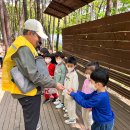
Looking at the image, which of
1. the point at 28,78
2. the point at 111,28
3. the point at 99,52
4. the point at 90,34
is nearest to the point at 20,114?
the point at 28,78

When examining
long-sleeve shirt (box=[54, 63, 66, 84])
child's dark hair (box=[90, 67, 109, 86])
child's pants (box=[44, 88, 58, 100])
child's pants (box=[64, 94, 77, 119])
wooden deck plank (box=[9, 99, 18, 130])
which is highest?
child's dark hair (box=[90, 67, 109, 86])

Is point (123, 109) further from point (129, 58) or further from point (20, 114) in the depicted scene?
point (20, 114)

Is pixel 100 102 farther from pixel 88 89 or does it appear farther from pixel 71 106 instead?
pixel 71 106

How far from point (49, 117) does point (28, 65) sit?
9.75 ft

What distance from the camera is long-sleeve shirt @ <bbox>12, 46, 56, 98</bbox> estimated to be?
11.1ft

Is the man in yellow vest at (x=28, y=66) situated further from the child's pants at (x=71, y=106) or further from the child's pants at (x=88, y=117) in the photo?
the child's pants at (x=71, y=106)

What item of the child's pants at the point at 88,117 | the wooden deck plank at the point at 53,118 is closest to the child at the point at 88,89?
the child's pants at the point at 88,117

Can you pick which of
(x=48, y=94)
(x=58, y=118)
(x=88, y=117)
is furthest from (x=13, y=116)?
(x=88, y=117)

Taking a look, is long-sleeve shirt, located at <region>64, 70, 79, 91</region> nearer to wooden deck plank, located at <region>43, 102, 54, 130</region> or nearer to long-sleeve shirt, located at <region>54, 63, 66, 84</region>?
long-sleeve shirt, located at <region>54, 63, 66, 84</region>

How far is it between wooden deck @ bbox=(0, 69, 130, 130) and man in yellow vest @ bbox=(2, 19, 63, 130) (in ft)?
5.88

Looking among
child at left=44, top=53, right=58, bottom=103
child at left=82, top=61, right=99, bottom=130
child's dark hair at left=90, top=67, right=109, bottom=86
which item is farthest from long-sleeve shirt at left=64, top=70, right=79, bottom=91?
child's dark hair at left=90, top=67, right=109, bottom=86

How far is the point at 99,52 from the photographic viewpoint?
34.1 feet

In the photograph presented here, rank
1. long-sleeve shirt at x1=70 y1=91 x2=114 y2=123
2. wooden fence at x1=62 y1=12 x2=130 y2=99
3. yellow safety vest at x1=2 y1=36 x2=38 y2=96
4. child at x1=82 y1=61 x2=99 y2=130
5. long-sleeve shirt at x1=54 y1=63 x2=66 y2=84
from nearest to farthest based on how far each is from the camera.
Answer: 1. long-sleeve shirt at x1=70 y1=91 x2=114 y2=123
2. yellow safety vest at x1=2 y1=36 x2=38 y2=96
3. child at x1=82 y1=61 x2=99 y2=130
4. long-sleeve shirt at x1=54 y1=63 x2=66 y2=84
5. wooden fence at x1=62 y1=12 x2=130 y2=99

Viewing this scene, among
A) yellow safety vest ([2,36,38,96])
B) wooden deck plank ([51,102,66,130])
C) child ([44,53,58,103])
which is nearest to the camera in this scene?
yellow safety vest ([2,36,38,96])
